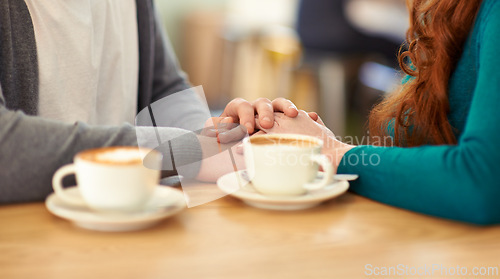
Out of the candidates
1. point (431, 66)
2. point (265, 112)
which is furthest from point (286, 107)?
point (431, 66)

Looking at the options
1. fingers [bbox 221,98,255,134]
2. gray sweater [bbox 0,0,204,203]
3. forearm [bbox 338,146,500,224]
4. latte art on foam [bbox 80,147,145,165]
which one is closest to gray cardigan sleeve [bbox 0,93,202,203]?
gray sweater [bbox 0,0,204,203]

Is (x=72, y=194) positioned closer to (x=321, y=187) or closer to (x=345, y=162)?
(x=321, y=187)

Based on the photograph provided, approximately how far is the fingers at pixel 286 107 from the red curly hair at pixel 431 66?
0.65 feet

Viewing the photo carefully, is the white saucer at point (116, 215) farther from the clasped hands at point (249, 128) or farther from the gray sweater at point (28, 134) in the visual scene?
the clasped hands at point (249, 128)

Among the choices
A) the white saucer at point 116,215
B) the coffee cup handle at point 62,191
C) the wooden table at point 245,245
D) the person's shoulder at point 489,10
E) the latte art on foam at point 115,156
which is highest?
the person's shoulder at point 489,10

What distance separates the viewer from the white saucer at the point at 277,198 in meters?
0.71

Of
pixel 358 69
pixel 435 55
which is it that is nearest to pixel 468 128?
pixel 435 55

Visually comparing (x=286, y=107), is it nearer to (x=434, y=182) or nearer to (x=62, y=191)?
(x=434, y=182)

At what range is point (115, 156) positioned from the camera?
625mm

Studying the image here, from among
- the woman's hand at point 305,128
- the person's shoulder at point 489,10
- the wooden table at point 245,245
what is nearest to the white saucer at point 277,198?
the wooden table at point 245,245

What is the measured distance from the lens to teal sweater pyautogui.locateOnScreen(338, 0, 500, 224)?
713 mm

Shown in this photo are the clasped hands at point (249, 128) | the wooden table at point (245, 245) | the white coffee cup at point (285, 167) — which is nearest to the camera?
the wooden table at point (245, 245)

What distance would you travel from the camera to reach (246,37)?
4.39 m

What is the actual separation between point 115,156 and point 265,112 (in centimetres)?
38
